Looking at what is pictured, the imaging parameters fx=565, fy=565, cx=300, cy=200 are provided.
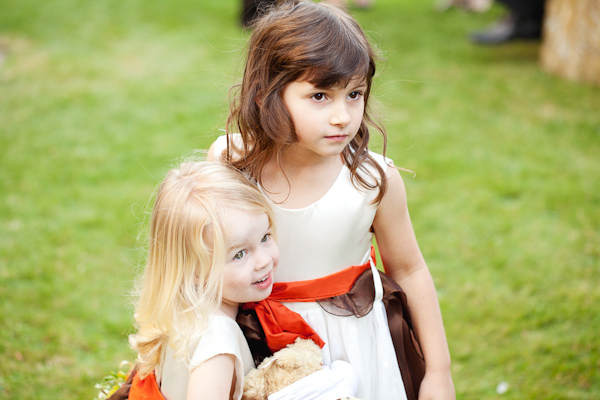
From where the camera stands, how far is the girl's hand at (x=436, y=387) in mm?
1616

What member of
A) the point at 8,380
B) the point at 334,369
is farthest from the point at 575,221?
the point at 8,380

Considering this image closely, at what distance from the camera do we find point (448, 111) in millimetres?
5395

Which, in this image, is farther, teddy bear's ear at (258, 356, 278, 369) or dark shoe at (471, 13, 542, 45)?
dark shoe at (471, 13, 542, 45)

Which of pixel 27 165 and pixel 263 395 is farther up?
pixel 263 395

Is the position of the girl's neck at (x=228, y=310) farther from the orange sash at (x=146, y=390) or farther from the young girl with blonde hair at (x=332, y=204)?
the orange sash at (x=146, y=390)

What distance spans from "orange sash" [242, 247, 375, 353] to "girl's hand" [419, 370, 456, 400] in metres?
0.35

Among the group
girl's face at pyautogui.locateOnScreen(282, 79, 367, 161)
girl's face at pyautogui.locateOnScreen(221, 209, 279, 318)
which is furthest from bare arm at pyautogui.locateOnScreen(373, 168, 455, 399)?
girl's face at pyautogui.locateOnScreen(221, 209, 279, 318)

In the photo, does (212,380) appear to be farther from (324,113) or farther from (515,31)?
(515,31)

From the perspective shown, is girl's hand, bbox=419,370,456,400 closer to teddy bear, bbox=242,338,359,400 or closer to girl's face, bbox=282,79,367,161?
teddy bear, bbox=242,338,359,400

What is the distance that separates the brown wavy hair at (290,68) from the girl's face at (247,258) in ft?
0.69

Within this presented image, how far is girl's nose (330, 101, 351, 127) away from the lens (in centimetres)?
136

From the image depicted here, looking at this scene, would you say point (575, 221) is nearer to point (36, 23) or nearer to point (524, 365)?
point (524, 365)

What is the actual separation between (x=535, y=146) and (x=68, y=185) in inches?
148

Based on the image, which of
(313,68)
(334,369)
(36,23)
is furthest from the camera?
(36,23)
